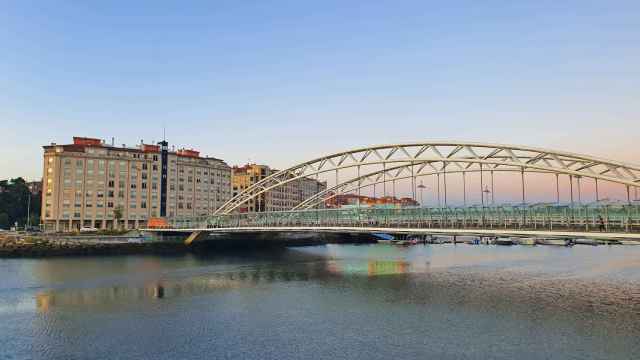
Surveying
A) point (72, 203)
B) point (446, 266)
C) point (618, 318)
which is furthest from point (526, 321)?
point (72, 203)

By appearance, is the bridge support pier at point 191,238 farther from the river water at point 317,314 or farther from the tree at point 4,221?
the tree at point 4,221

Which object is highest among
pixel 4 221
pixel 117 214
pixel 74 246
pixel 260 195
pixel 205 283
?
pixel 260 195

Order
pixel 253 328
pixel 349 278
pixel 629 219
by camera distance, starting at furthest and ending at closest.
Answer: pixel 349 278, pixel 629 219, pixel 253 328

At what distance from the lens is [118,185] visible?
115 m

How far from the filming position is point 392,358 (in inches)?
965

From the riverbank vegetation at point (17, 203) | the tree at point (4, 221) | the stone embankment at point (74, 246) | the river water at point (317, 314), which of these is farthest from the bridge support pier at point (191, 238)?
the tree at point (4, 221)

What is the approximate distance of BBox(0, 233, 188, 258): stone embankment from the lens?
245ft

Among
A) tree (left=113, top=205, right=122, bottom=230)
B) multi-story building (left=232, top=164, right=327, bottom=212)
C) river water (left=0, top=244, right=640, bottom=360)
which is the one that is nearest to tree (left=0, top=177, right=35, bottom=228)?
tree (left=113, top=205, right=122, bottom=230)

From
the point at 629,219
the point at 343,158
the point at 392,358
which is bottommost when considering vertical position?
the point at 392,358

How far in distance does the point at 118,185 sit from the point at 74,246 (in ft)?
124

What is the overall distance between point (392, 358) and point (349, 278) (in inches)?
1195

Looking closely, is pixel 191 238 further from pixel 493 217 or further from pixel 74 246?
pixel 493 217

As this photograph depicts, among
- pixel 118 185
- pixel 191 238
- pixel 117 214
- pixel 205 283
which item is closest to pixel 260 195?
pixel 118 185

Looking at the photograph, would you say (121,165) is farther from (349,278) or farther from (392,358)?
(392,358)
